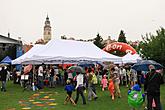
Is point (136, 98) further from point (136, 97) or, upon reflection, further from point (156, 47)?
point (156, 47)

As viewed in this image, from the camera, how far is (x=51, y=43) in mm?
21531

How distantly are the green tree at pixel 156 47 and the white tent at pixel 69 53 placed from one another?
2724 millimetres

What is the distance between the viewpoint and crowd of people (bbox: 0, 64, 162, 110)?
923cm

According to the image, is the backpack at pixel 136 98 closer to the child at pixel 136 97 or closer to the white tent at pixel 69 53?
the child at pixel 136 97

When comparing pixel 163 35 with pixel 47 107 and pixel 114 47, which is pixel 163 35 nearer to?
pixel 114 47

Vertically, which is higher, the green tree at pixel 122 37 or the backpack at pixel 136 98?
the green tree at pixel 122 37

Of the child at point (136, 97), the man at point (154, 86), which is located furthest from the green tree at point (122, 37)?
the man at point (154, 86)

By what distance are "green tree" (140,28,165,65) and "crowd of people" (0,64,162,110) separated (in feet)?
7.95

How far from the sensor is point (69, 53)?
67.3ft

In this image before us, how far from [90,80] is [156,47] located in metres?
10.2

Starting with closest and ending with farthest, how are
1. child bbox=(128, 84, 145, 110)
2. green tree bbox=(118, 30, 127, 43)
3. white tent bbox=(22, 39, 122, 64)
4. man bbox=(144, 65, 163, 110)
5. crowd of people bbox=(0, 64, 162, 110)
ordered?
man bbox=(144, 65, 163, 110), crowd of people bbox=(0, 64, 162, 110), child bbox=(128, 84, 145, 110), white tent bbox=(22, 39, 122, 64), green tree bbox=(118, 30, 127, 43)

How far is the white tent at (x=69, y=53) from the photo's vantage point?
19281mm

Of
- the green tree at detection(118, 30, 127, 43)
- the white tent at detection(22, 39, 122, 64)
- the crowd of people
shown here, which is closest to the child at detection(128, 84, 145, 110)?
the crowd of people

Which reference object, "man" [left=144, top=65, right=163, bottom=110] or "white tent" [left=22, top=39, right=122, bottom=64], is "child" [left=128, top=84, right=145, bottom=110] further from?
"white tent" [left=22, top=39, right=122, bottom=64]
